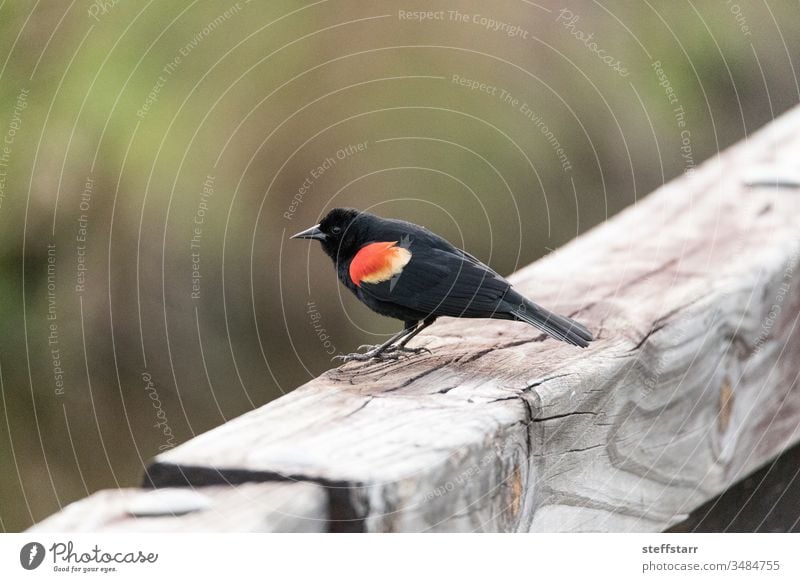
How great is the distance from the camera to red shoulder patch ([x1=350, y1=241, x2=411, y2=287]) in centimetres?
174

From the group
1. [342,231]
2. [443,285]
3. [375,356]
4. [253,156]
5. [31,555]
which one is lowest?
[31,555]

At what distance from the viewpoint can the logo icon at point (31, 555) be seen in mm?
1431

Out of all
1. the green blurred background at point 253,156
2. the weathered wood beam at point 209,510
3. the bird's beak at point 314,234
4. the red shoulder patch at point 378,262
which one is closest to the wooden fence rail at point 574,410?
the weathered wood beam at point 209,510

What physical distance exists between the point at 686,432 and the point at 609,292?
324 mm

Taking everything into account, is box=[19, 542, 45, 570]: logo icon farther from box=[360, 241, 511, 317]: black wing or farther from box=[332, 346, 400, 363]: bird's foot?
box=[360, 241, 511, 317]: black wing

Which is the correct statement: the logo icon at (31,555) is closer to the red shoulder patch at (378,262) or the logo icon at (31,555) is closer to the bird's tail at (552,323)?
the red shoulder patch at (378,262)

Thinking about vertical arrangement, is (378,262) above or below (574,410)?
above

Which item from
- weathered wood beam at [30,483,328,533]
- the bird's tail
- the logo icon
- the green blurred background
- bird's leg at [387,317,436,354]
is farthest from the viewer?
the green blurred background

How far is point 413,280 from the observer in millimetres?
1707

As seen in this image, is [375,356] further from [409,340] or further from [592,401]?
[592,401]

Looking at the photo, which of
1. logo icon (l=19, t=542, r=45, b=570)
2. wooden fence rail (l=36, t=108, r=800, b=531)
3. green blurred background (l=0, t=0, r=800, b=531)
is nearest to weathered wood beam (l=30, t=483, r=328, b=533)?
wooden fence rail (l=36, t=108, r=800, b=531)

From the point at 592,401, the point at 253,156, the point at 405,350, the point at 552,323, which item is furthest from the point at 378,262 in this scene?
the point at 253,156

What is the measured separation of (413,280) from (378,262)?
0.10 metres

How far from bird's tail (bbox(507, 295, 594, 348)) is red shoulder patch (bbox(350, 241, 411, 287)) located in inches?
10.7
